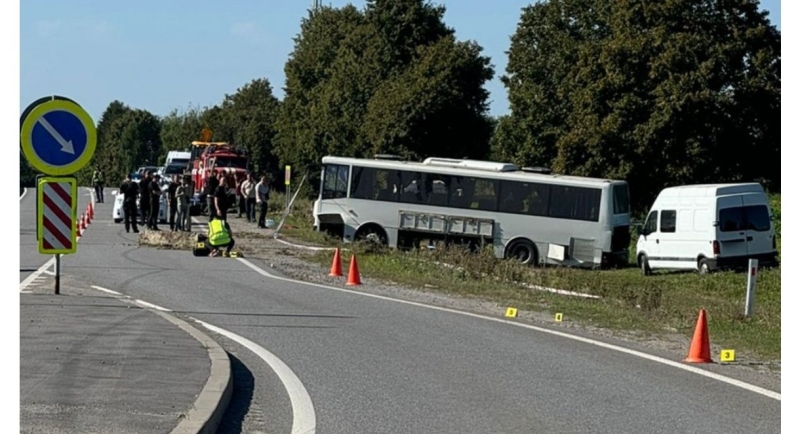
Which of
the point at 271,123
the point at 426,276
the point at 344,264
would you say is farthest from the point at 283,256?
the point at 271,123

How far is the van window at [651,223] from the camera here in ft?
116

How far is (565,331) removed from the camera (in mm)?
16375

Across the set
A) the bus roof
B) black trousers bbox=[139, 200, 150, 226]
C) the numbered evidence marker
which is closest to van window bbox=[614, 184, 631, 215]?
the bus roof

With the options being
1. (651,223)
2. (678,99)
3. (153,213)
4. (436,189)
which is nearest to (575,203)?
(651,223)

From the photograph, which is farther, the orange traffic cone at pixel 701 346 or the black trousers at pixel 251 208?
the black trousers at pixel 251 208

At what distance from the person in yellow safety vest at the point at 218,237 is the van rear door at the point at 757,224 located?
14593 mm

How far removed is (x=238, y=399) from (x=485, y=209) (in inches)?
1069

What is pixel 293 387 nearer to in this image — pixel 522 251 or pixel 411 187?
pixel 522 251

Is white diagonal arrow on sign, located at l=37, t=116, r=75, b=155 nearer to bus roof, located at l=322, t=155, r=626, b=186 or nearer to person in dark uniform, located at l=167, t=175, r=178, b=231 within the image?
bus roof, located at l=322, t=155, r=626, b=186

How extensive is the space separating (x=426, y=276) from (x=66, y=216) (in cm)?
1259

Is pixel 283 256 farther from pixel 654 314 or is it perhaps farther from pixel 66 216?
pixel 66 216

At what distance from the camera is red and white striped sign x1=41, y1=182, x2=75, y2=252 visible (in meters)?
14.7

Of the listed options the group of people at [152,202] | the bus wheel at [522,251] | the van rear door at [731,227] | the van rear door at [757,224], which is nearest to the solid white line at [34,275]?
the group of people at [152,202]

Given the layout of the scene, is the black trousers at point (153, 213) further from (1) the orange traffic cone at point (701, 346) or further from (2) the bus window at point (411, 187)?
(1) the orange traffic cone at point (701, 346)
